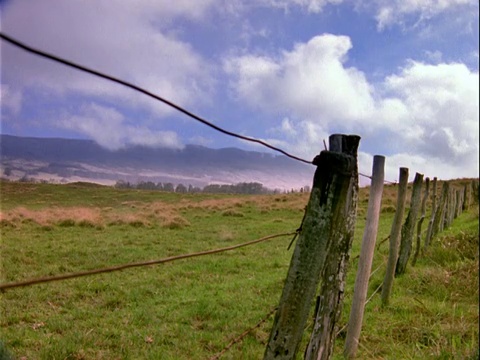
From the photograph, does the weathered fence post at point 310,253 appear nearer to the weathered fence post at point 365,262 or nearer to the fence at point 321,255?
the fence at point 321,255

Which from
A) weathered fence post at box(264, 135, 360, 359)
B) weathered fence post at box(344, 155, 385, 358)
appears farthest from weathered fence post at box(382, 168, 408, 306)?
weathered fence post at box(264, 135, 360, 359)

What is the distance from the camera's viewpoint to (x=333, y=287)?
2.40 meters

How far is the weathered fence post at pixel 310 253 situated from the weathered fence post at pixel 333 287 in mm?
212

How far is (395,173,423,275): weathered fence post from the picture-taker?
22.2 ft

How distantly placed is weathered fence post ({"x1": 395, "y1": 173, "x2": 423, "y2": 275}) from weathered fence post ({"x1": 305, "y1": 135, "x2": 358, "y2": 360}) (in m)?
4.85

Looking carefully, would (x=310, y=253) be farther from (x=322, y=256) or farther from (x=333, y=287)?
(x=333, y=287)

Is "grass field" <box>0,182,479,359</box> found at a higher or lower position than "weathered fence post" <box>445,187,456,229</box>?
lower

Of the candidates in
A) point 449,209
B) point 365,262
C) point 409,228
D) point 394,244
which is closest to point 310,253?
point 365,262

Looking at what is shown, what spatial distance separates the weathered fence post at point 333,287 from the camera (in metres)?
2.29

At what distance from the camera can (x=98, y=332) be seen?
5531 mm

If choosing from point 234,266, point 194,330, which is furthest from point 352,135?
point 234,266

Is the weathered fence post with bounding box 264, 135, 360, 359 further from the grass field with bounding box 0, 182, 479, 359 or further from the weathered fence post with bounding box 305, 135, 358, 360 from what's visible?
the grass field with bounding box 0, 182, 479, 359

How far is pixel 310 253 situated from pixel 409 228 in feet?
18.8

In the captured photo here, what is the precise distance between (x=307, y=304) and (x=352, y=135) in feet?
3.23
